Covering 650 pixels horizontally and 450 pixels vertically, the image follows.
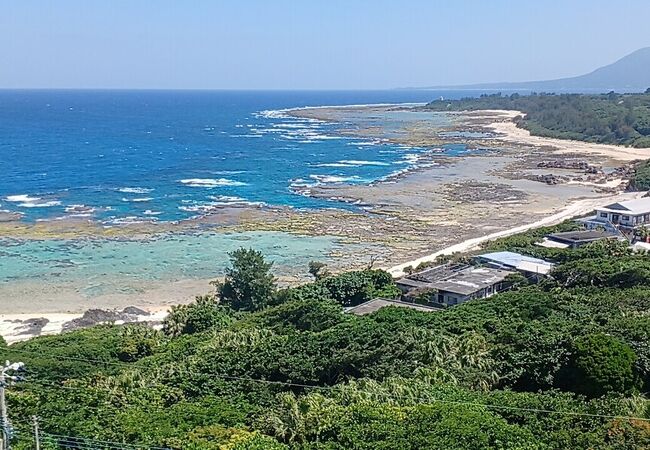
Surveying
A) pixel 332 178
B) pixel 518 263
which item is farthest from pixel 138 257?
pixel 332 178

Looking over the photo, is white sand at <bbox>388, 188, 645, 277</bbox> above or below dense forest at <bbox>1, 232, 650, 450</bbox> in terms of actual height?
below

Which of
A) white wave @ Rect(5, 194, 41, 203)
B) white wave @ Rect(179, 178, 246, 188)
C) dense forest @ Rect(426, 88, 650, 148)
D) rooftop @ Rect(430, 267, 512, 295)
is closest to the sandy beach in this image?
rooftop @ Rect(430, 267, 512, 295)

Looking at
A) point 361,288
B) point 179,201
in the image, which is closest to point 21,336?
point 361,288

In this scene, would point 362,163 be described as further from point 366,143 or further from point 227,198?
point 227,198

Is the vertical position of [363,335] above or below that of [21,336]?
above

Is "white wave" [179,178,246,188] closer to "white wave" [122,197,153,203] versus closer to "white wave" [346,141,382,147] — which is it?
"white wave" [122,197,153,203]

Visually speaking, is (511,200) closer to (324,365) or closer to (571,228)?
(571,228)

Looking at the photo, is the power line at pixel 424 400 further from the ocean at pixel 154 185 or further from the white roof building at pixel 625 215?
the white roof building at pixel 625 215
